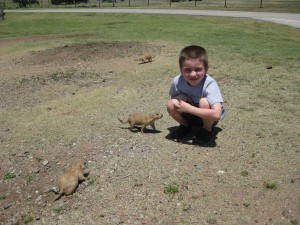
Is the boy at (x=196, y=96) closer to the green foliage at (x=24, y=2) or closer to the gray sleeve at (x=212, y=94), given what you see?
the gray sleeve at (x=212, y=94)

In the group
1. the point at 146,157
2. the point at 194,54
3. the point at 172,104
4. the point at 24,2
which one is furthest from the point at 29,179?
the point at 24,2

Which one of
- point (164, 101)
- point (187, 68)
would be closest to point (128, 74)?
point (164, 101)

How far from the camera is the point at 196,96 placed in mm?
4859

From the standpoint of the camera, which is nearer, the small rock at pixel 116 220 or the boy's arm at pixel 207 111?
the small rock at pixel 116 220

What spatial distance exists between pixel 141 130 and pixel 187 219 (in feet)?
6.75

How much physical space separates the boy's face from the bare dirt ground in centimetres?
98

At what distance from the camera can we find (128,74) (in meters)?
9.23

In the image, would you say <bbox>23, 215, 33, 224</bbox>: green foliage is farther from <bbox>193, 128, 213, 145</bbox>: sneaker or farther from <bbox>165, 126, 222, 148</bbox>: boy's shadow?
<bbox>193, 128, 213, 145</bbox>: sneaker

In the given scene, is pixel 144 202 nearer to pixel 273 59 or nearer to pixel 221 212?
pixel 221 212

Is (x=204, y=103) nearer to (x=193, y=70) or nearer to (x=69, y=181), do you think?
(x=193, y=70)

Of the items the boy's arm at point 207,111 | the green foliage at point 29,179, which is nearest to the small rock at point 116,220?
the green foliage at point 29,179

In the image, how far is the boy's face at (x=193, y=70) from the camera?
4.59 metres

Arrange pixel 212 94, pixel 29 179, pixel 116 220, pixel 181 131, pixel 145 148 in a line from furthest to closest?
pixel 181 131 → pixel 145 148 → pixel 29 179 → pixel 212 94 → pixel 116 220

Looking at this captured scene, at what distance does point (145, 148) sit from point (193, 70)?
4.26ft
